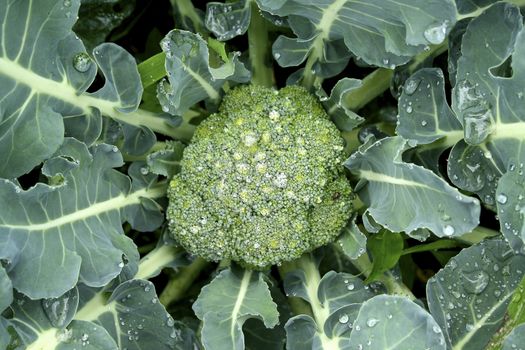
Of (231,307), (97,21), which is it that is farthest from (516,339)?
(97,21)

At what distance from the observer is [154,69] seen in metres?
1.49

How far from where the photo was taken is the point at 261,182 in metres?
1.45

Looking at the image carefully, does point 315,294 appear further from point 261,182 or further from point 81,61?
point 81,61

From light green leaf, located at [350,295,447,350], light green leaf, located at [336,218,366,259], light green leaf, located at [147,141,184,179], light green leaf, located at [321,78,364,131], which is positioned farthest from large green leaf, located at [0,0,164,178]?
light green leaf, located at [350,295,447,350]

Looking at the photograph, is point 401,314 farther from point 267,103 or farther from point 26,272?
point 26,272

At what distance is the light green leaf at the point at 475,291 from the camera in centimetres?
143

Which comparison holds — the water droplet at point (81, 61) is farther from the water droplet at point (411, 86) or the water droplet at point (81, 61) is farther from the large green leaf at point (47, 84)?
the water droplet at point (411, 86)

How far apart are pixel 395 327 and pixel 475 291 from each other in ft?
0.81

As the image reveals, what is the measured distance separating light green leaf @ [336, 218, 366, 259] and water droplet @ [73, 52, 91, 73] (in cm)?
62

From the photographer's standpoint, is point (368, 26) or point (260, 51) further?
point (260, 51)

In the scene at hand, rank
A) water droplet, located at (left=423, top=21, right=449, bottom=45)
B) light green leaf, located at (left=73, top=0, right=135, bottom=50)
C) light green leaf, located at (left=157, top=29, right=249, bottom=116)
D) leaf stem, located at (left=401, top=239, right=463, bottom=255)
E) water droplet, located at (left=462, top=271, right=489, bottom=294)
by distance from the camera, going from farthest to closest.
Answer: light green leaf, located at (left=73, top=0, right=135, bottom=50)
leaf stem, located at (left=401, top=239, right=463, bottom=255)
water droplet, located at (left=462, top=271, right=489, bottom=294)
light green leaf, located at (left=157, top=29, right=249, bottom=116)
water droplet, located at (left=423, top=21, right=449, bottom=45)

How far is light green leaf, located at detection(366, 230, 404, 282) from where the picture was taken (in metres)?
1.48

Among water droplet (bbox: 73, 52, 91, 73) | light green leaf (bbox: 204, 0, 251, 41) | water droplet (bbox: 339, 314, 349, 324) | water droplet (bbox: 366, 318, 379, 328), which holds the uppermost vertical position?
water droplet (bbox: 73, 52, 91, 73)

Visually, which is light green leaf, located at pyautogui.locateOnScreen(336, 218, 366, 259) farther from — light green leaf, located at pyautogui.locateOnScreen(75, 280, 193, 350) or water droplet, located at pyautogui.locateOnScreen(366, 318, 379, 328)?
light green leaf, located at pyautogui.locateOnScreen(75, 280, 193, 350)
